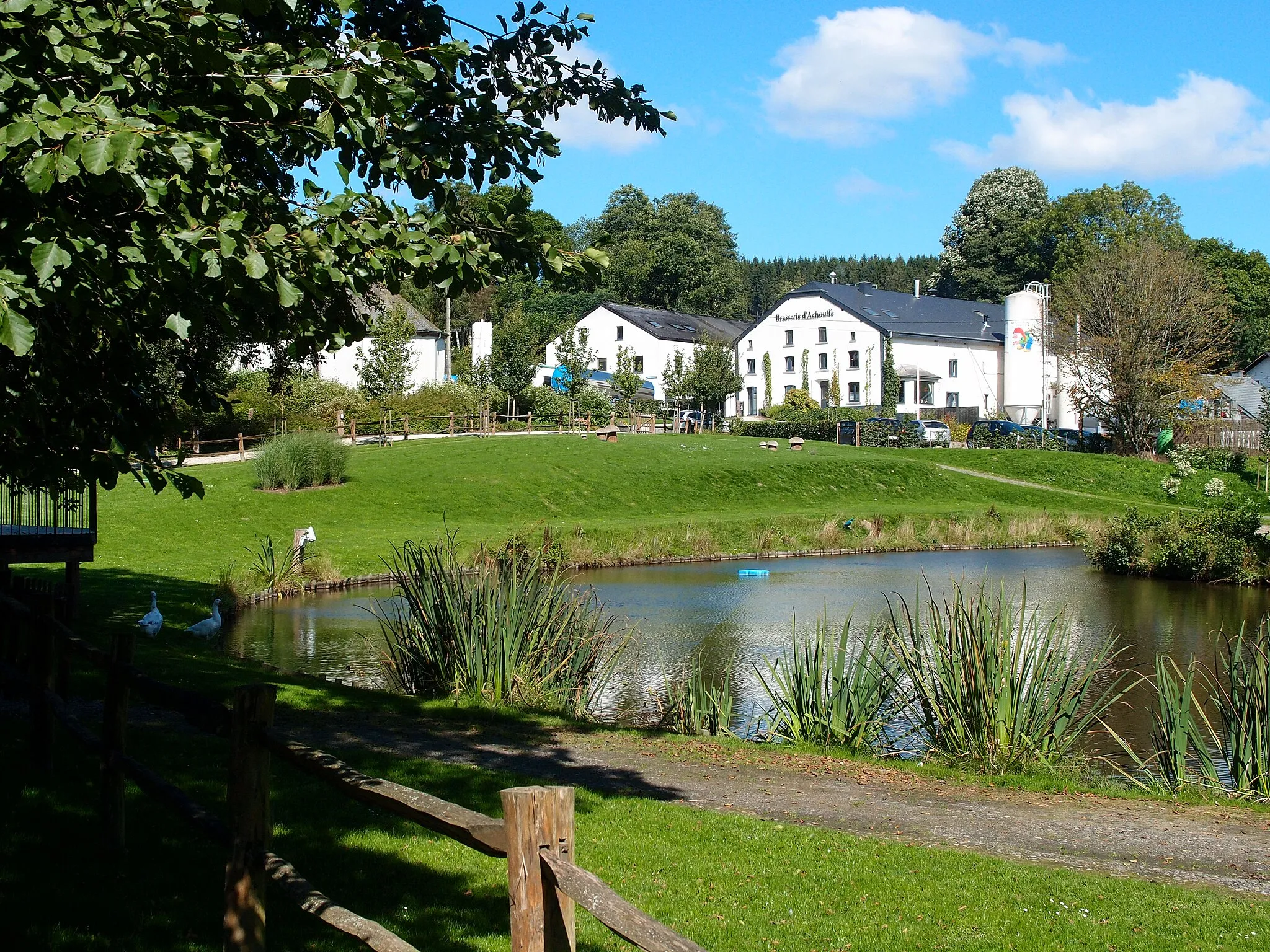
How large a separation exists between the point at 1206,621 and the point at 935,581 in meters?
6.50

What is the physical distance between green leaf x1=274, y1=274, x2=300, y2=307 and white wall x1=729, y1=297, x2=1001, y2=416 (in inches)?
2621

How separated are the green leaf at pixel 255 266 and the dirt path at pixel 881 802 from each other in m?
5.20

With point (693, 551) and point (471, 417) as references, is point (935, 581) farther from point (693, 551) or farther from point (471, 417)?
point (471, 417)

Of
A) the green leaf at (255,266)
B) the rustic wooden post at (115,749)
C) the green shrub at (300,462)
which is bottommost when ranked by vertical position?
the rustic wooden post at (115,749)

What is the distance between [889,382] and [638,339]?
18.5 meters

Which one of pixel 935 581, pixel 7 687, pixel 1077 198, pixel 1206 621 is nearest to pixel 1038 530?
pixel 935 581

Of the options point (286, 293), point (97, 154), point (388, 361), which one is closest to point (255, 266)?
point (286, 293)

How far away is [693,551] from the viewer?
1280 inches

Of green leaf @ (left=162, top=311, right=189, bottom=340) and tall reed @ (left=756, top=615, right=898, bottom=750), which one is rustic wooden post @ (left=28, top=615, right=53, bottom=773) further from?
tall reed @ (left=756, top=615, right=898, bottom=750)

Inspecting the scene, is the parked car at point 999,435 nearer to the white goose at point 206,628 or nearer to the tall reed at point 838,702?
the white goose at point 206,628

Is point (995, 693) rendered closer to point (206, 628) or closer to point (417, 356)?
point (206, 628)

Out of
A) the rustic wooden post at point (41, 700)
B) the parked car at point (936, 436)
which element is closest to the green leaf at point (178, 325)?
the rustic wooden post at point (41, 700)

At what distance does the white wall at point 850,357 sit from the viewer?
7100 centimetres

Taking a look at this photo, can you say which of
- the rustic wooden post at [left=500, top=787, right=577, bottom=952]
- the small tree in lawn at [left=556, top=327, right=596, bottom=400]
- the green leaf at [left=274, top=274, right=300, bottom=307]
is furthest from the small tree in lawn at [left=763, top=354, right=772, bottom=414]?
the rustic wooden post at [left=500, top=787, right=577, bottom=952]
